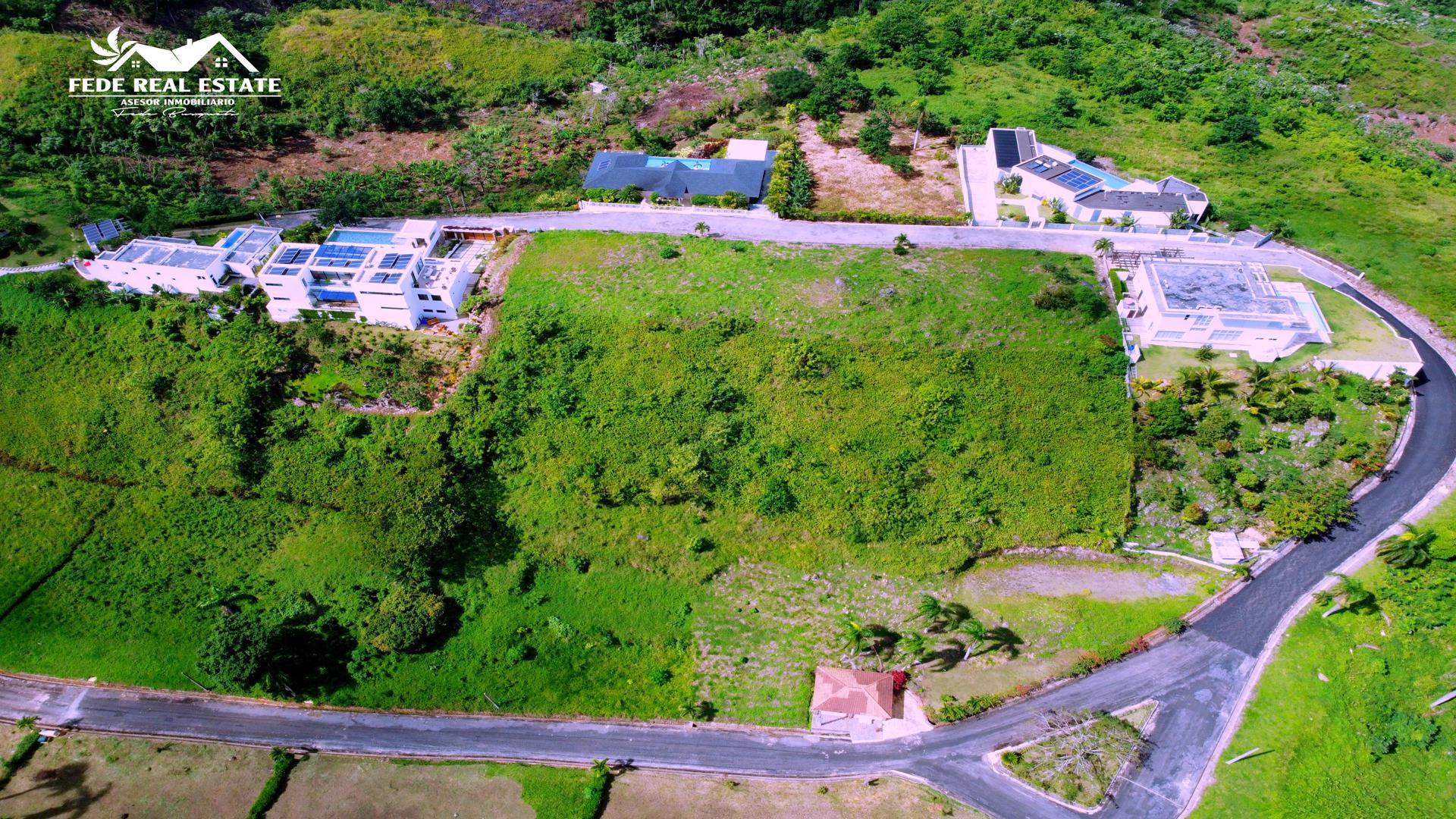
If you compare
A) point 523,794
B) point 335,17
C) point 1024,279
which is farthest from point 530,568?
point 335,17

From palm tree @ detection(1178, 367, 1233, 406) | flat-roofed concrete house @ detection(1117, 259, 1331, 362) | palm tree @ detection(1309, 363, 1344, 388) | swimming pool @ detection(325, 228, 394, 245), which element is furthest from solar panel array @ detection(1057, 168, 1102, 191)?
swimming pool @ detection(325, 228, 394, 245)

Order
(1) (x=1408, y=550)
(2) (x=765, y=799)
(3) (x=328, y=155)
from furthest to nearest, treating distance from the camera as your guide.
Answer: (3) (x=328, y=155) < (1) (x=1408, y=550) < (2) (x=765, y=799)

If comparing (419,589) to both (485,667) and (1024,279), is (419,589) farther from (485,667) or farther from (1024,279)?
(1024,279)

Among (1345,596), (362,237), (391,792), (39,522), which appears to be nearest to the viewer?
(391,792)

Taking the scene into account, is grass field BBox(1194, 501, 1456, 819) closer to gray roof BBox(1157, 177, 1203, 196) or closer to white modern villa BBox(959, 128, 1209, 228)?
white modern villa BBox(959, 128, 1209, 228)

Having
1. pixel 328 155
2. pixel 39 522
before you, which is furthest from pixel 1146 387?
pixel 328 155

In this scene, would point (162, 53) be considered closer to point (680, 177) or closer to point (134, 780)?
point (680, 177)
